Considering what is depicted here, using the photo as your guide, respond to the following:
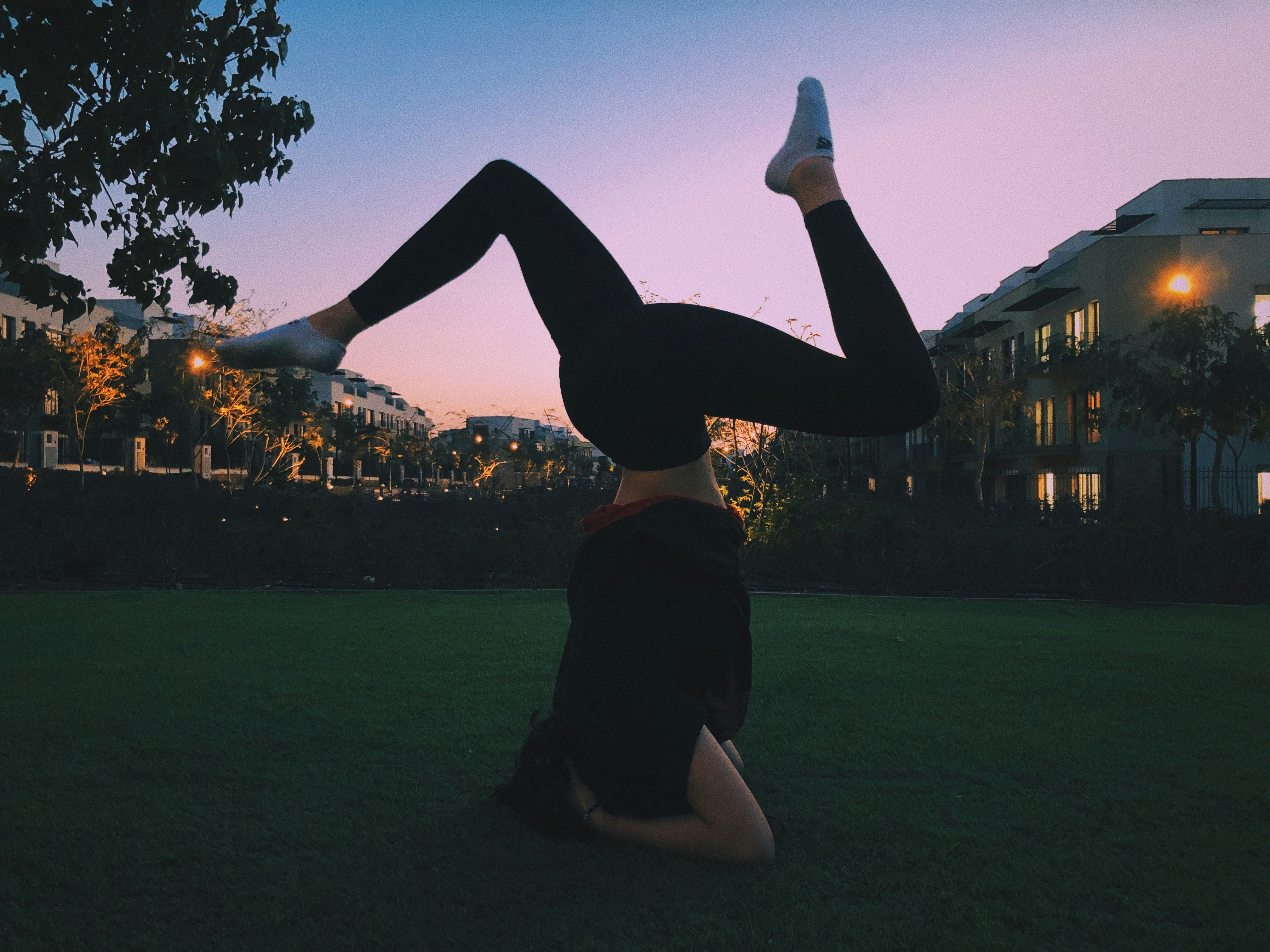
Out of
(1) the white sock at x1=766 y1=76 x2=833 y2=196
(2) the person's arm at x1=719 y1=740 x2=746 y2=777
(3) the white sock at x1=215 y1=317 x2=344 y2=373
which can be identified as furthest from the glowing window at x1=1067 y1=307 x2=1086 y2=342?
(3) the white sock at x1=215 y1=317 x2=344 y2=373

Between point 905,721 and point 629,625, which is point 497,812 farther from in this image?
point 905,721

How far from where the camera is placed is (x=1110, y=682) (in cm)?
437

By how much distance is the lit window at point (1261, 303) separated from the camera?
88.3ft

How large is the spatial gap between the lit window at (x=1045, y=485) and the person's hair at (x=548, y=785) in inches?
1264

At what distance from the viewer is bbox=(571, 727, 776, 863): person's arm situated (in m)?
2.02

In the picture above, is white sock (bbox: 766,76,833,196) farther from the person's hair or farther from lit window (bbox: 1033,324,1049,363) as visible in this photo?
lit window (bbox: 1033,324,1049,363)

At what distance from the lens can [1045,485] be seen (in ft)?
109

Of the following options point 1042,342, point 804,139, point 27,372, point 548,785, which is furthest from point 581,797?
point 1042,342

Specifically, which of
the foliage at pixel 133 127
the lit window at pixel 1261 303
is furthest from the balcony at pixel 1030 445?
the foliage at pixel 133 127

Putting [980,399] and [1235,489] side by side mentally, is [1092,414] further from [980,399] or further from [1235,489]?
[980,399]

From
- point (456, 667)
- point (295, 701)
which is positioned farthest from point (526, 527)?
point (295, 701)

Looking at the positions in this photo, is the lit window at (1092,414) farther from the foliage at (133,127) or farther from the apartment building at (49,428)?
the apartment building at (49,428)

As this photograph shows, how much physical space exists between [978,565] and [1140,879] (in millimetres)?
7638

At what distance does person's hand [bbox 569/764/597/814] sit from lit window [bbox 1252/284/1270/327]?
31275 mm
